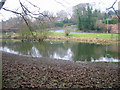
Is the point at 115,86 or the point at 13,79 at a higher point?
the point at 13,79

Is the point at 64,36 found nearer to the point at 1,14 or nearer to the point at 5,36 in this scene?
the point at 5,36

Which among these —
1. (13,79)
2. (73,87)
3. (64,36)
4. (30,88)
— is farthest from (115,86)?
(64,36)

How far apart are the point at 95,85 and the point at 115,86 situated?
0.67 metres

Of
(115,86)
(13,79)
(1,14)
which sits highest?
(1,14)

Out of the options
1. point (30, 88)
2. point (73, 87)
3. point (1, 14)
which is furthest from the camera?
point (1, 14)

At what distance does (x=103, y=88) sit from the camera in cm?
398

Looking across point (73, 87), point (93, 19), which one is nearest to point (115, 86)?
point (73, 87)

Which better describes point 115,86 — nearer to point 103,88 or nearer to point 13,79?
point 103,88

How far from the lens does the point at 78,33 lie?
33156 mm

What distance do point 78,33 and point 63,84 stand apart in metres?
29.8

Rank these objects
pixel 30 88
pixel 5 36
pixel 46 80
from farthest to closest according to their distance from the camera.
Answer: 1. pixel 5 36
2. pixel 46 80
3. pixel 30 88

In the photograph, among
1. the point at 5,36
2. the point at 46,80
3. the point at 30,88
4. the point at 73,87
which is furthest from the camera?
the point at 5,36

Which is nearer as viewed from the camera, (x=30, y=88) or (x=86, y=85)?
(x=30, y=88)

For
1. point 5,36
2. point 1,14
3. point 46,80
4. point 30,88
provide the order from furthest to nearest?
point 5,36, point 1,14, point 46,80, point 30,88
